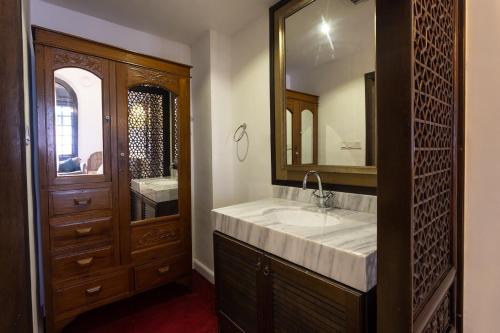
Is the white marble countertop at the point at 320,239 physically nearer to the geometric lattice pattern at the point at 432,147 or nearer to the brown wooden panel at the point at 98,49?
the geometric lattice pattern at the point at 432,147

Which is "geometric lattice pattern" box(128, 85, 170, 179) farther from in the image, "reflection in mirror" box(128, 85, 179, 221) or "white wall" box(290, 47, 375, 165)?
"white wall" box(290, 47, 375, 165)

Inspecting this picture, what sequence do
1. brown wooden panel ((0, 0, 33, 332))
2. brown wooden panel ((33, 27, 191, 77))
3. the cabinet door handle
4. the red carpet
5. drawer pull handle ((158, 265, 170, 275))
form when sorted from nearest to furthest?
brown wooden panel ((0, 0, 33, 332))
the cabinet door handle
brown wooden panel ((33, 27, 191, 77))
the red carpet
drawer pull handle ((158, 265, 170, 275))

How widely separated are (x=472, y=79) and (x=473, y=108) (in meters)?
0.11

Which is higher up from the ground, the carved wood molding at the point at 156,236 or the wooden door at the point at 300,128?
the wooden door at the point at 300,128

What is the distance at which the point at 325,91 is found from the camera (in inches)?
63.8

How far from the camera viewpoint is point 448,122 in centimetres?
90

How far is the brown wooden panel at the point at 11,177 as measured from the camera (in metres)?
0.34

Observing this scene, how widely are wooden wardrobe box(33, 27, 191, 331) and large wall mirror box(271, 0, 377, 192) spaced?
81cm

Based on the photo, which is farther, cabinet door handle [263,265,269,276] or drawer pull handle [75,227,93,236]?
drawer pull handle [75,227,93,236]

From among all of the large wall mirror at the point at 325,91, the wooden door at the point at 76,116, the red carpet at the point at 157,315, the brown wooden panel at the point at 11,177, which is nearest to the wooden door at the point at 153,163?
the wooden door at the point at 76,116

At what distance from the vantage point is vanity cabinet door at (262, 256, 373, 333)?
2.91ft

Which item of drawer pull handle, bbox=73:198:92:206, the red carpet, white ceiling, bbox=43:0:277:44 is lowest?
the red carpet

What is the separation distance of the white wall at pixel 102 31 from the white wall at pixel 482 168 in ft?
7.35

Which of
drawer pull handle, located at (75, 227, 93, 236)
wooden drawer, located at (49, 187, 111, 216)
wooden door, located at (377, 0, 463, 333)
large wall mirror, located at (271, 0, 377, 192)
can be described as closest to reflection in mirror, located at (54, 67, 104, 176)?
wooden drawer, located at (49, 187, 111, 216)
